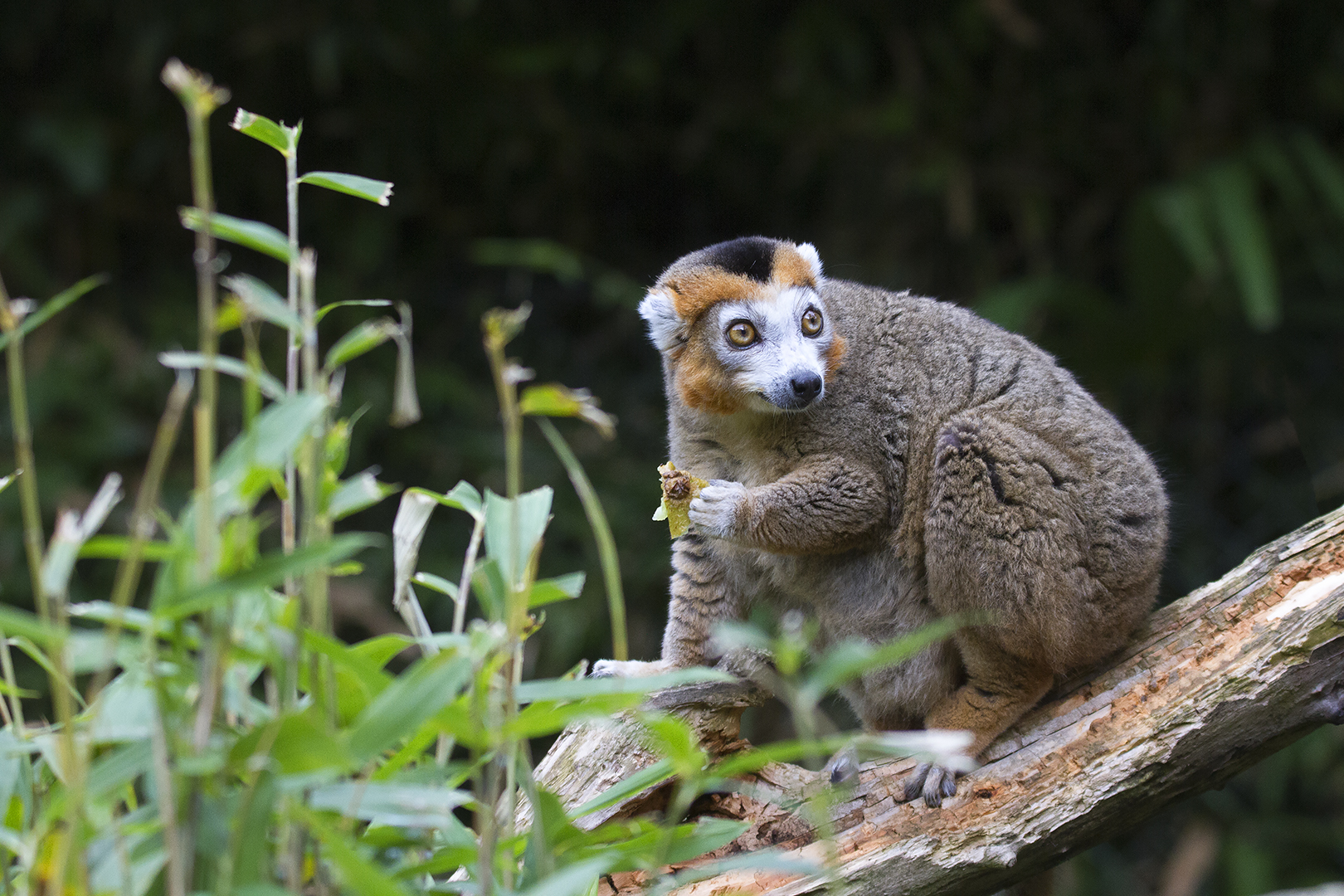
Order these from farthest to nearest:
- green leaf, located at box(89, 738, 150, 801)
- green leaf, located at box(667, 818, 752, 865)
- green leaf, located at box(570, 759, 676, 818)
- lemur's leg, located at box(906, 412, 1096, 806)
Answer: lemur's leg, located at box(906, 412, 1096, 806)
green leaf, located at box(570, 759, 676, 818)
green leaf, located at box(667, 818, 752, 865)
green leaf, located at box(89, 738, 150, 801)

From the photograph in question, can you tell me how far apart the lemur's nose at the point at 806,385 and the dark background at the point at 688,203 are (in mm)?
3274

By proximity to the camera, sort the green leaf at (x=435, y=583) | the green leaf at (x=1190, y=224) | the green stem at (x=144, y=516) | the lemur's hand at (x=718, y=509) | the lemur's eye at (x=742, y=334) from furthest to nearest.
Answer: the green leaf at (x=1190, y=224) → the lemur's eye at (x=742, y=334) → the lemur's hand at (x=718, y=509) → the green leaf at (x=435, y=583) → the green stem at (x=144, y=516)

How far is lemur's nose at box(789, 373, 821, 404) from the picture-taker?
11.9 feet

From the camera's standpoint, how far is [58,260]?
7.77 meters

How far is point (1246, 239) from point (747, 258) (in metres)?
3.90

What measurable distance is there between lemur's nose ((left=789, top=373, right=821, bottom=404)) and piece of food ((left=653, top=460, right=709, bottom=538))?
0.45 meters

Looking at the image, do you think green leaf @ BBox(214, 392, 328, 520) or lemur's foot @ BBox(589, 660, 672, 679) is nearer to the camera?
green leaf @ BBox(214, 392, 328, 520)

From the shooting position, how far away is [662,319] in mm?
4055

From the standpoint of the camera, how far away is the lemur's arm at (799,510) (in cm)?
352

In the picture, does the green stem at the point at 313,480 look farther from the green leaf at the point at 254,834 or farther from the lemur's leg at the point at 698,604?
the lemur's leg at the point at 698,604

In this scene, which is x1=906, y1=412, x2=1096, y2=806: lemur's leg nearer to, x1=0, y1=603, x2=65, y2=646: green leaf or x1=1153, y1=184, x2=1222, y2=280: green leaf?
x1=0, y1=603, x2=65, y2=646: green leaf

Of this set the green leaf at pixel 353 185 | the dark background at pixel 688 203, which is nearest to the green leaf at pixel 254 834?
the green leaf at pixel 353 185

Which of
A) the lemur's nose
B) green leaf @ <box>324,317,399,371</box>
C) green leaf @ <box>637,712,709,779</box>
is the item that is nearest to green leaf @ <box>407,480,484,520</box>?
green leaf @ <box>324,317,399,371</box>

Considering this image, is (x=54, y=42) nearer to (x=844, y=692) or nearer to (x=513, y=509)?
(x=844, y=692)
